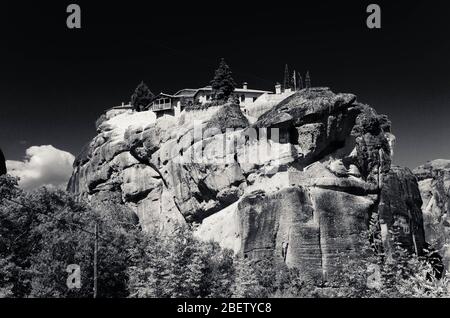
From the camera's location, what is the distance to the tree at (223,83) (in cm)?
7697

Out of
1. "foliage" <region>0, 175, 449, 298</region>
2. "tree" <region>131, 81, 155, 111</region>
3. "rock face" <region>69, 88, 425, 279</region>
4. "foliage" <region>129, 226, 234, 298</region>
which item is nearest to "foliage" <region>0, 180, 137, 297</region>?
"foliage" <region>0, 175, 449, 298</region>

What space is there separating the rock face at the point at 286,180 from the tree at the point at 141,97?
1549 centimetres

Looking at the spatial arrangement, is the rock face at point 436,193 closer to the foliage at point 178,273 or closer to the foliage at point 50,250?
the foliage at point 178,273

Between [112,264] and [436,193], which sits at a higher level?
[436,193]

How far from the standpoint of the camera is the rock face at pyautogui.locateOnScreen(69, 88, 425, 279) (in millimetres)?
57875

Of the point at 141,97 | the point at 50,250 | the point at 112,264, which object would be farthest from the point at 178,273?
the point at 141,97

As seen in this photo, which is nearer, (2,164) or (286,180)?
(2,164)

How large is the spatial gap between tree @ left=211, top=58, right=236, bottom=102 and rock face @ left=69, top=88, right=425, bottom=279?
551cm

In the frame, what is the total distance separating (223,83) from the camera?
7762 cm

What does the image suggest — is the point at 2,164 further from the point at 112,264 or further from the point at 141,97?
the point at 141,97

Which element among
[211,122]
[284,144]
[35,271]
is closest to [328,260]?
[284,144]

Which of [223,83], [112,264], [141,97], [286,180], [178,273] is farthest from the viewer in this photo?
[141,97]

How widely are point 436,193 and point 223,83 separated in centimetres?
6308

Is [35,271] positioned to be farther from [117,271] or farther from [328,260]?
[328,260]
